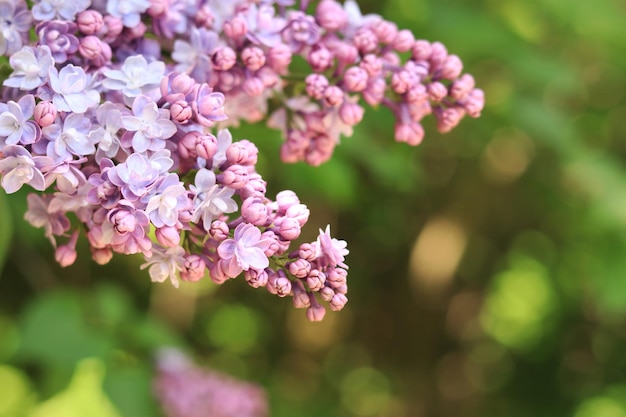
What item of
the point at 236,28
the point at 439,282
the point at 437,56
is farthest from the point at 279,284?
Result: the point at 439,282

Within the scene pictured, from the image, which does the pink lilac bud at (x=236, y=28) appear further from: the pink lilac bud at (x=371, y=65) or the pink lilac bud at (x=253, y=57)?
the pink lilac bud at (x=371, y=65)

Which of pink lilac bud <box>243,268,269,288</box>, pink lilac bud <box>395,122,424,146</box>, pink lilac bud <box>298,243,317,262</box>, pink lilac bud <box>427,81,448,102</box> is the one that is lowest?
pink lilac bud <box>243,268,269,288</box>

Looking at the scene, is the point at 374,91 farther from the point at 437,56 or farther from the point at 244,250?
the point at 244,250

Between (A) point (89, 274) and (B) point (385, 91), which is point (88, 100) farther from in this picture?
(A) point (89, 274)

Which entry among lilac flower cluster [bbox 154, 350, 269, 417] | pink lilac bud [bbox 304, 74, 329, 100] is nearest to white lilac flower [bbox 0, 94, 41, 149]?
pink lilac bud [bbox 304, 74, 329, 100]

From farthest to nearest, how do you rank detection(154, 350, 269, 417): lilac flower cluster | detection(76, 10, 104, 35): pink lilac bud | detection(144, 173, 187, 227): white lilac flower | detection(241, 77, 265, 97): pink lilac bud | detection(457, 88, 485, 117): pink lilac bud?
detection(154, 350, 269, 417): lilac flower cluster < detection(457, 88, 485, 117): pink lilac bud < detection(241, 77, 265, 97): pink lilac bud < detection(76, 10, 104, 35): pink lilac bud < detection(144, 173, 187, 227): white lilac flower

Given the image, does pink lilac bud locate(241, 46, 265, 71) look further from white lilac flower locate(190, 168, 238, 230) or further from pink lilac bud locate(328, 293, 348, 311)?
pink lilac bud locate(328, 293, 348, 311)

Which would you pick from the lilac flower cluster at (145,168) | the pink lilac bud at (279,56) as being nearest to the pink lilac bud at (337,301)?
the lilac flower cluster at (145,168)
